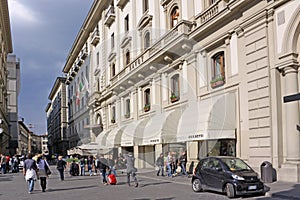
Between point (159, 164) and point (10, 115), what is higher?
point (10, 115)

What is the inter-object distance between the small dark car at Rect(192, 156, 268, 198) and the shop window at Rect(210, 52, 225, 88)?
649 centimetres

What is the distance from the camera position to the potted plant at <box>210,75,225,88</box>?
2011 cm

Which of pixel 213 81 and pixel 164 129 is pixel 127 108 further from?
pixel 213 81

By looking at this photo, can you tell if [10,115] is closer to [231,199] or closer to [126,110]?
[126,110]

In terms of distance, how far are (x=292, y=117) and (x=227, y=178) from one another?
14.8 feet

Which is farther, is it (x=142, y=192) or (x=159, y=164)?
(x=159, y=164)

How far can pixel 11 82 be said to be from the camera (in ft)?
289

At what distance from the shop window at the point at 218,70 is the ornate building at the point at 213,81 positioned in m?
0.05

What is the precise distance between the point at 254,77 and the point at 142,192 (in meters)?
7.05

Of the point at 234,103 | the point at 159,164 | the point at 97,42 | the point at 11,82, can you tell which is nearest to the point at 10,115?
the point at 11,82

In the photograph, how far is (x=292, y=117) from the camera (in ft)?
51.7

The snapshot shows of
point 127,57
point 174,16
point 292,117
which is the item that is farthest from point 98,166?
point 127,57

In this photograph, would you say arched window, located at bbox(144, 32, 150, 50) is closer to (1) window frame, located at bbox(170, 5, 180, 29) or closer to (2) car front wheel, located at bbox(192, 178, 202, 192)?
(1) window frame, located at bbox(170, 5, 180, 29)

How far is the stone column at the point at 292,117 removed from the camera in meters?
15.6
